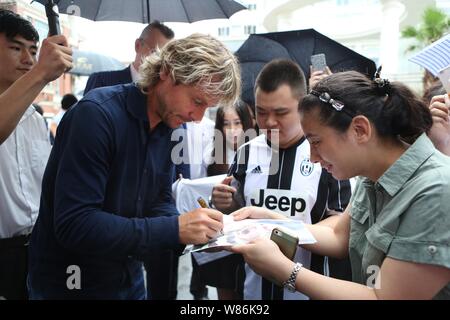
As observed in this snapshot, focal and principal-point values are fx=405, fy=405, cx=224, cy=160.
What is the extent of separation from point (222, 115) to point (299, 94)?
4.22ft

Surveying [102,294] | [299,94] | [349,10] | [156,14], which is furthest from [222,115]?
[349,10]

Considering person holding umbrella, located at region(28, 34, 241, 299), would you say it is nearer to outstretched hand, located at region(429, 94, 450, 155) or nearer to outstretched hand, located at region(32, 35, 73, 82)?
outstretched hand, located at region(32, 35, 73, 82)

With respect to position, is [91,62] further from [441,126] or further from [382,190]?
[382,190]

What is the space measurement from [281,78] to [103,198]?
125cm

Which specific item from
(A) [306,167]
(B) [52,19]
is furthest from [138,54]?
(A) [306,167]

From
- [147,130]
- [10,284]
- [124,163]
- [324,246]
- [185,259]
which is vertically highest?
[147,130]

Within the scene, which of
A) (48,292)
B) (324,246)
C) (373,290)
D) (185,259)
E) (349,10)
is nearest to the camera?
(373,290)

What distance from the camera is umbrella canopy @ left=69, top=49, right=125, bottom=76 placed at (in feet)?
24.8

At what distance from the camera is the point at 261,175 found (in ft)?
7.22

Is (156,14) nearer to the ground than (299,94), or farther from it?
farther from it

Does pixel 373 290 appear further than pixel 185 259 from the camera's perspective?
No

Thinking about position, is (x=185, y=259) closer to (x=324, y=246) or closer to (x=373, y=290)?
(x=324, y=246)

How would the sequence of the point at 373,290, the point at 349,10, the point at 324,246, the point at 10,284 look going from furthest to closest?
the point at 349,10
the point at 10,284
the point at 324,246
the point at 373,290

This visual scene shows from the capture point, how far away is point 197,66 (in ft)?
4.76
